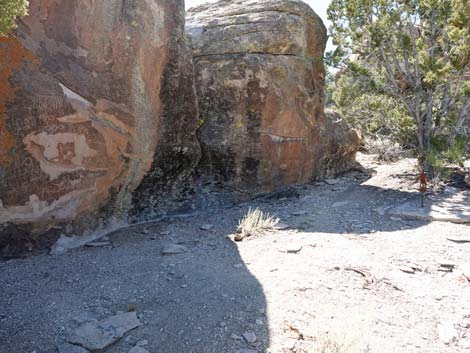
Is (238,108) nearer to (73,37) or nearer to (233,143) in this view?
(233,143)

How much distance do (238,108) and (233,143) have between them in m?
0.56

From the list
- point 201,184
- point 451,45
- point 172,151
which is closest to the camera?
point 172,151

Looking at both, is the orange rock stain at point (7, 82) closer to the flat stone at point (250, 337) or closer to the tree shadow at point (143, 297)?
the tree shadow at point (143, 297)

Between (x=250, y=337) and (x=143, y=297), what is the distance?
38.4 inches

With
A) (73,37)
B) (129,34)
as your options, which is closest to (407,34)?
(129,34)

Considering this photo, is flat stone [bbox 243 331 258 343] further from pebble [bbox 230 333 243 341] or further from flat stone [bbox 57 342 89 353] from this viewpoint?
flat stone [bbox 57 342 89 353]

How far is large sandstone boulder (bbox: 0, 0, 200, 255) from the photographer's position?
3830 mm

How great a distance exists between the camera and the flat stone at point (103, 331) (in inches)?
96.7

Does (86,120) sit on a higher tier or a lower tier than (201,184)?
higher

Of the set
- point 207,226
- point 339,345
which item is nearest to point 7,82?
point 207,226

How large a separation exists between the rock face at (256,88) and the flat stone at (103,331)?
3.75m

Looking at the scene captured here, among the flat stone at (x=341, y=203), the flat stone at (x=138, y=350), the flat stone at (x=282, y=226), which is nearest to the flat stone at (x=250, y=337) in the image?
the flat stone at (x=138, y=350)

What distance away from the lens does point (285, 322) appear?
108 inches

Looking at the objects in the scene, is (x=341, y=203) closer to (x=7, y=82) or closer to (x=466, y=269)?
(x=466, y=269)
